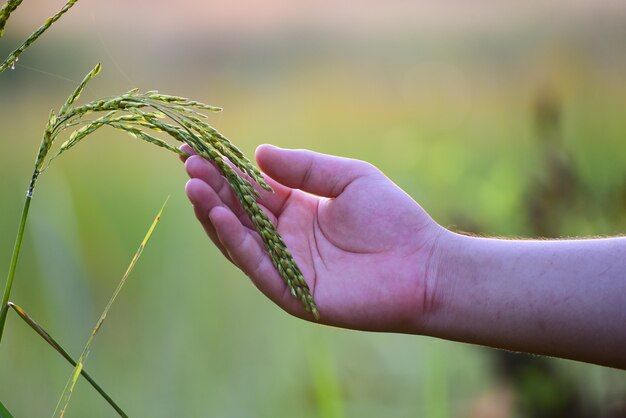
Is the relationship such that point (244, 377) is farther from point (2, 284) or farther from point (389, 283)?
point (389, 283)

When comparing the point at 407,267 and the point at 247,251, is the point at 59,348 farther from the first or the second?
the point at 407,267

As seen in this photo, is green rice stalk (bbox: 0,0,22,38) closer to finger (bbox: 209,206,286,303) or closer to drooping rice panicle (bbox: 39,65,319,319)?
drooping rice panicle (bbox: 39,65,319,319)

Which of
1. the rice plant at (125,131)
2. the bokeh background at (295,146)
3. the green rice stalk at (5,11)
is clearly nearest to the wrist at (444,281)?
the rice plant at (125,131)

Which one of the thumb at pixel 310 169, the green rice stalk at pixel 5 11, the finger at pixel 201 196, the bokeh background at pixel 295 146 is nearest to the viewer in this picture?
the green rice stalk at pixel 5 11

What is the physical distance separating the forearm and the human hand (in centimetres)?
4

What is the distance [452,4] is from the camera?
Result: 254cm

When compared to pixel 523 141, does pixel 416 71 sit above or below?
above

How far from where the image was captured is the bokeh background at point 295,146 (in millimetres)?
1979

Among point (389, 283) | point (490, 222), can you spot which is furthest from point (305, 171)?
point (490, 222)

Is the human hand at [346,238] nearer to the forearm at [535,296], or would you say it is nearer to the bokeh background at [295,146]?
the forearm at [535,296]

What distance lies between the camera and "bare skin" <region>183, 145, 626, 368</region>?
1.10m

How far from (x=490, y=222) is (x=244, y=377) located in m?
0.87

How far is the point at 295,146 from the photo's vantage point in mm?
2400

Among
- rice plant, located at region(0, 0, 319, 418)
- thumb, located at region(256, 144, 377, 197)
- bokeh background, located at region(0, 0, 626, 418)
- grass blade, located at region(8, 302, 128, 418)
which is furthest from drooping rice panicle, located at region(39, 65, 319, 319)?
bokeh background, located at region(0, 0, 626, 418)
